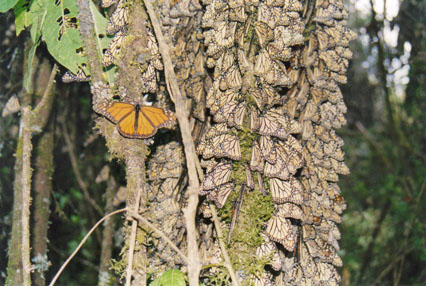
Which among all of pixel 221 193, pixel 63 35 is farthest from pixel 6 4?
pixel 221 193

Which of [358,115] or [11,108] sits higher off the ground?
[358,115]

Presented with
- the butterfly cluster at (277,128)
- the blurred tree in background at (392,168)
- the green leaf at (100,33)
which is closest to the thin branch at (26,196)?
the green leaf at (100,33)

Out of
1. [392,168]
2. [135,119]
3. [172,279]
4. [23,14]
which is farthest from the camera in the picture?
[392,168]

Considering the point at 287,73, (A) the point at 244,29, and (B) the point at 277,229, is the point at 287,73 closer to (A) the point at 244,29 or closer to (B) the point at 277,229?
(A) the point at 244,29

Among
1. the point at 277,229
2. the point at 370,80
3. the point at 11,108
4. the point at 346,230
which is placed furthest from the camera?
the point at 370,80

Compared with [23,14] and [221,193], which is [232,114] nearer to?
[221,193]

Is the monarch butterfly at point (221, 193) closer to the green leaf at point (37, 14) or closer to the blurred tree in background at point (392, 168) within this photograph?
the green leaf at point (37, 14)

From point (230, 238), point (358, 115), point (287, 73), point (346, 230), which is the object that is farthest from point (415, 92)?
point (230, 238)
